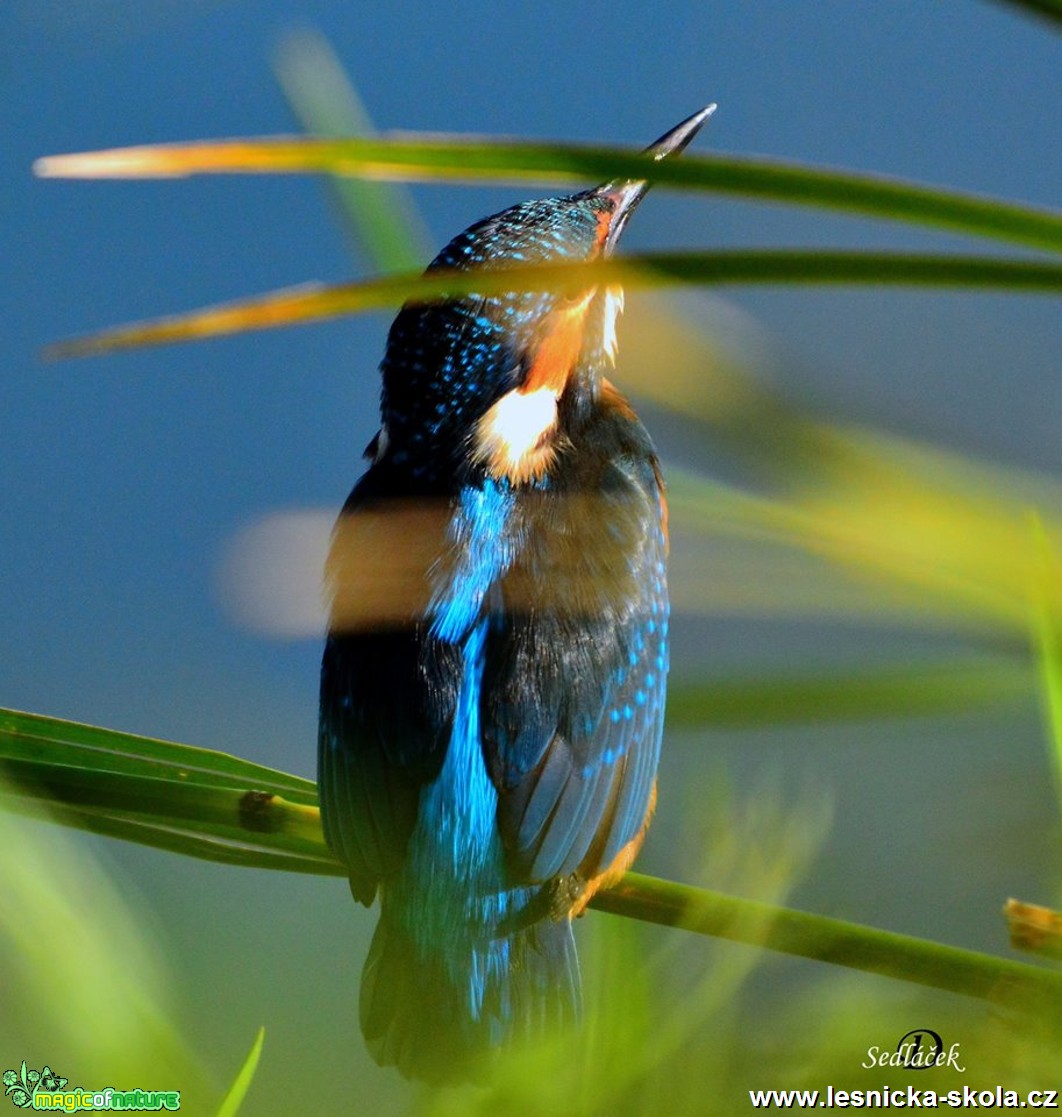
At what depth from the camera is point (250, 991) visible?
1.08 meters

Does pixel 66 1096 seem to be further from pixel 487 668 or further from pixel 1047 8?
pixel 1047 8

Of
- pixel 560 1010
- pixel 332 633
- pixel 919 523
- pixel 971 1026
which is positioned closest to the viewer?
pixel 971 1026

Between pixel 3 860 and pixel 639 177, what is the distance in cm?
47

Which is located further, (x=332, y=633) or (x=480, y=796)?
(x=332, y=633)

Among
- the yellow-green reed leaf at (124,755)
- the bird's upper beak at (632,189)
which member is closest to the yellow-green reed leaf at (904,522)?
the yellow-green reed leaf at (124,755)

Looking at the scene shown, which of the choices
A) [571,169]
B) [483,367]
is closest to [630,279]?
[571,169]

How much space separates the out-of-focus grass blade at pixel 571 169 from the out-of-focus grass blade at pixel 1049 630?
13 cm

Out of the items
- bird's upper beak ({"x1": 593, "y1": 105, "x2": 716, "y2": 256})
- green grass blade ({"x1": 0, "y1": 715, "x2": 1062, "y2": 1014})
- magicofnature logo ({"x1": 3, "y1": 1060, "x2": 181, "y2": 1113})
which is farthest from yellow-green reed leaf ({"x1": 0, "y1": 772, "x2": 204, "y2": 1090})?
bird's upper beak ({"x1": 593, "y1": 105, "x2": 716, "y2": 256})

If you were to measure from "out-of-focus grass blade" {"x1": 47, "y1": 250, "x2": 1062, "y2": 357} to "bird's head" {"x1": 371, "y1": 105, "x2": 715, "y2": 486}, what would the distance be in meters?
0.75

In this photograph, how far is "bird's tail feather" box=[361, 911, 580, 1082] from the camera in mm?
994

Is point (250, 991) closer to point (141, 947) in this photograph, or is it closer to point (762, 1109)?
point (141, 947)

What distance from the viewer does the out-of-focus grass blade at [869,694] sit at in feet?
2.09

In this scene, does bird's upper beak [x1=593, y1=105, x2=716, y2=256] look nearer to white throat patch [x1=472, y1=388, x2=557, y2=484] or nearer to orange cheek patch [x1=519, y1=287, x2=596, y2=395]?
orange cheek patch [x1=519, y1=287, x2=596, y2=395]

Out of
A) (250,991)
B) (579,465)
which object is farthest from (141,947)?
(579,465)
